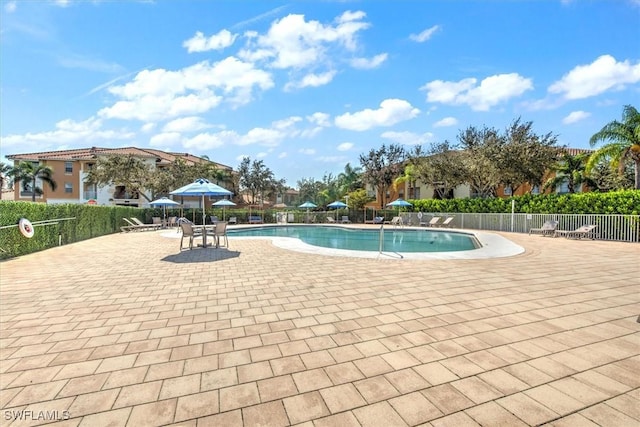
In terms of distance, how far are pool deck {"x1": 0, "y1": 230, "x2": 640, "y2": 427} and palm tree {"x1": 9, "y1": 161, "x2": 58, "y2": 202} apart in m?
39.7

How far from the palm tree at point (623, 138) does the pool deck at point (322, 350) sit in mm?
14092

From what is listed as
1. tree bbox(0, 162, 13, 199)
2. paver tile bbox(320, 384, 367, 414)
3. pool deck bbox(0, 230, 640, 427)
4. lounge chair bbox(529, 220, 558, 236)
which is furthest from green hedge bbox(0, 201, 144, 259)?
tree bbox(0, 162, 13, 199)

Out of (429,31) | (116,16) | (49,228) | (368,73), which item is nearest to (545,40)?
(429,31)

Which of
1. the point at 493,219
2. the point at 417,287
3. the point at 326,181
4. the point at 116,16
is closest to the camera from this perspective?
the point at 417,287

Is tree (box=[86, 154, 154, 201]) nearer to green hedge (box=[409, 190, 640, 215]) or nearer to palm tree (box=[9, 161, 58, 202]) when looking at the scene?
palm tree (box=[9, 161, 58, 202])

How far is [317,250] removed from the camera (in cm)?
916

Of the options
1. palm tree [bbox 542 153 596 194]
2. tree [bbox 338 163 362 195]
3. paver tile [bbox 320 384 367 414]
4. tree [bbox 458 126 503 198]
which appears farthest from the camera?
tree [bbox 338 163 362 195]

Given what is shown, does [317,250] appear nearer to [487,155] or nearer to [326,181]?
[487,155]

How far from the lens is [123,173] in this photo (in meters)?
28.9

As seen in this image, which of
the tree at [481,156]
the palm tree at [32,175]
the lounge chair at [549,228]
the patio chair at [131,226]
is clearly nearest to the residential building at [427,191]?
the tree at [481,156]

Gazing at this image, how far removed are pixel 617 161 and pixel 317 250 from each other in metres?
17.5

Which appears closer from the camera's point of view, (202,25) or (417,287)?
(417,287)

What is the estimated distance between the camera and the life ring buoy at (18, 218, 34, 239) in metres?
8.41

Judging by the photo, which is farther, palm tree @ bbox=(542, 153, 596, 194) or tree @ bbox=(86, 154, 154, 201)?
tree @ bbox=(86, 154, 154, 201)
